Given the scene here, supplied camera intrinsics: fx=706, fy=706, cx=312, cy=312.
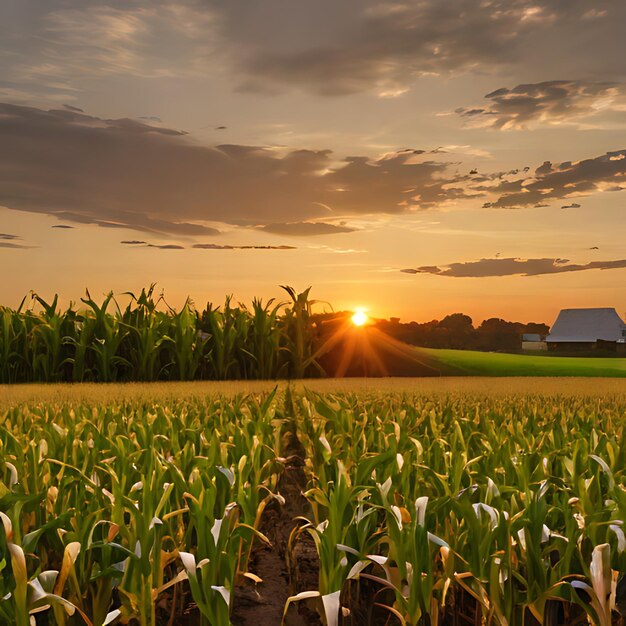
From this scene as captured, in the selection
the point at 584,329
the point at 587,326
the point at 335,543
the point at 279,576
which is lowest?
the point at 279,576

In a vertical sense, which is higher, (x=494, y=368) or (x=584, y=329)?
(x=584, y=329)

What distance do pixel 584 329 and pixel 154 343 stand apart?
47.9 meters

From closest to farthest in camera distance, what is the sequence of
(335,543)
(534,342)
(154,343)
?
1. (335,543)
2. (154,343)
3. (534,342)

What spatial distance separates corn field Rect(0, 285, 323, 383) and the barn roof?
45080 millimetres

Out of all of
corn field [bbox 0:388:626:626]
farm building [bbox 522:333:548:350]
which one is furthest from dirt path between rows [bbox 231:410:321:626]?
farm building [bbox 522:333:548:350]

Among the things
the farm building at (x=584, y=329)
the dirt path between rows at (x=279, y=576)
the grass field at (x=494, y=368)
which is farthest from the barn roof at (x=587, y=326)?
the dirt path between rows at (x=279, y=576)

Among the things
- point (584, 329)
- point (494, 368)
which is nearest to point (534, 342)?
point (584, 329)

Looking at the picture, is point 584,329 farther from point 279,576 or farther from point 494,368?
point 279,576

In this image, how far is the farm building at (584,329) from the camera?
2040 inches

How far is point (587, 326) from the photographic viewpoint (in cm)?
5325

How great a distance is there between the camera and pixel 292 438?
15.8 feet

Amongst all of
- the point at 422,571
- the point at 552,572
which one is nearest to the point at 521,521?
the point at 552,572

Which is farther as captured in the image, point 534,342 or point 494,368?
point 534,342

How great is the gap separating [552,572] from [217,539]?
988 mm
